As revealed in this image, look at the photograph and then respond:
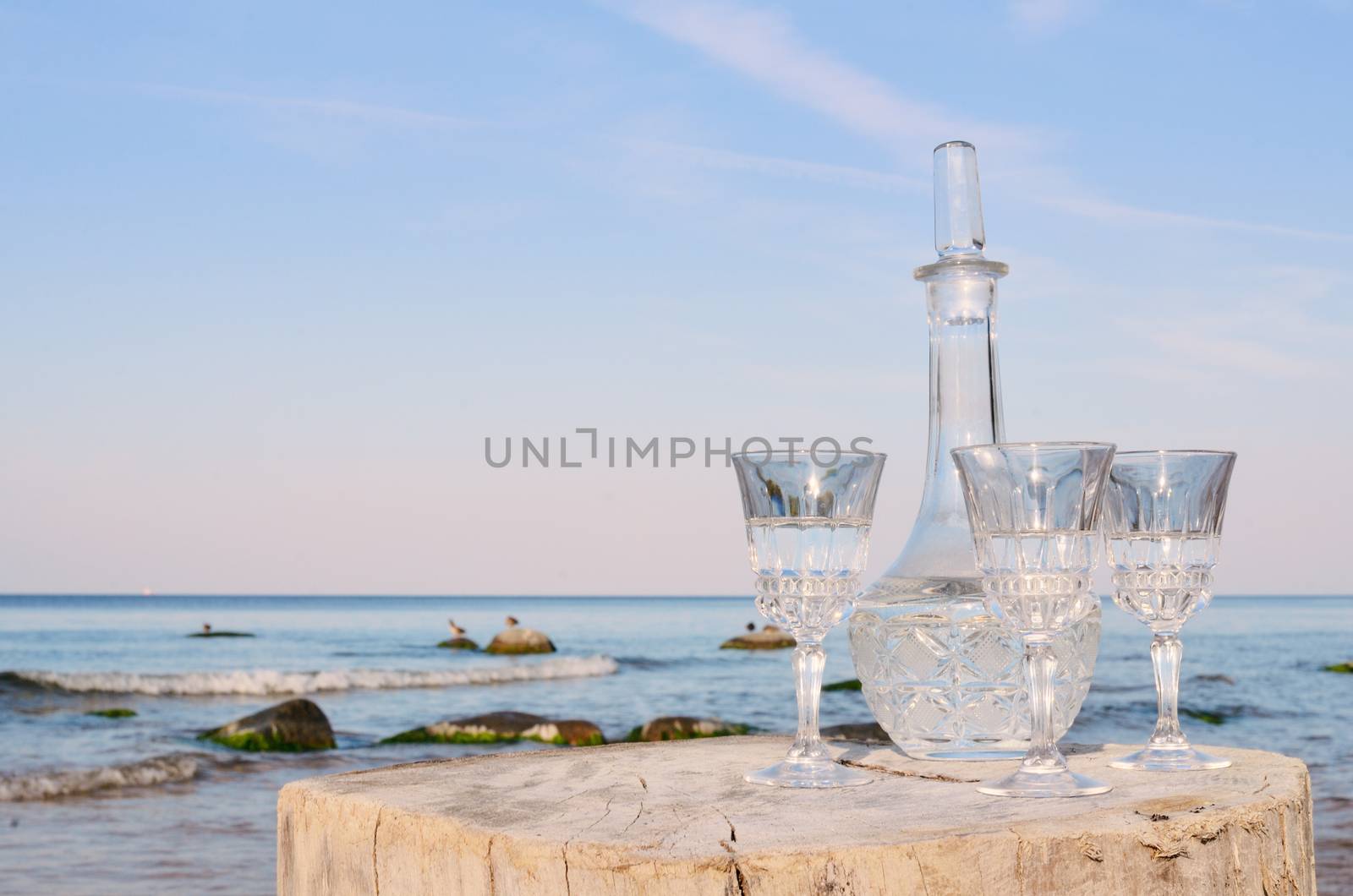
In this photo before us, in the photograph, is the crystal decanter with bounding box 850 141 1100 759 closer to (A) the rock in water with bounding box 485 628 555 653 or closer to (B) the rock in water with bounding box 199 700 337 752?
(B) the rock in water with bounding box 199 700 337 752

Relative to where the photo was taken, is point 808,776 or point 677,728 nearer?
point 808,776

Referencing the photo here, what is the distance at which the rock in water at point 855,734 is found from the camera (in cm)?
300

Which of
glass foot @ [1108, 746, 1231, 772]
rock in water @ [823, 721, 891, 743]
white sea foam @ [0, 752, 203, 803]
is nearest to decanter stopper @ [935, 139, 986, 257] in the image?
glass foot @ [1108, 746, 1231, 772]

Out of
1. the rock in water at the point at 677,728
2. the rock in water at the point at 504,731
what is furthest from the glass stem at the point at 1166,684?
the rock in water at the point at 504,731

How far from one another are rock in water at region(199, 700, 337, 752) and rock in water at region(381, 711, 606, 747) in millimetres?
935

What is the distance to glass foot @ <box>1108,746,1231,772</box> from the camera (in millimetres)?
2266

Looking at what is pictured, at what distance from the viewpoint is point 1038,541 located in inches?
75.0

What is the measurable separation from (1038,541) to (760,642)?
85.6 feet

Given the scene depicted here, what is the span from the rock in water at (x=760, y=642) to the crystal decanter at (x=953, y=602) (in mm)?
24828

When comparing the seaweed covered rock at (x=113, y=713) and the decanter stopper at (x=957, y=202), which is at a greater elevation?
the decanter stopper at (x=957, y=202)

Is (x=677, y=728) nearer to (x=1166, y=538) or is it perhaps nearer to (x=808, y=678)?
(x=1166, y=538)

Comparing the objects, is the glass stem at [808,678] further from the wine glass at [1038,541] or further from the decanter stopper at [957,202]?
the decanter stopper at [957,202]

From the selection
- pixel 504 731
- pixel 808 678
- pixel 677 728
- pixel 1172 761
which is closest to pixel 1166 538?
pixel 1172 761

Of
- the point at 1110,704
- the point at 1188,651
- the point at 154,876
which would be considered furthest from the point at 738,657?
the point at 154,876
